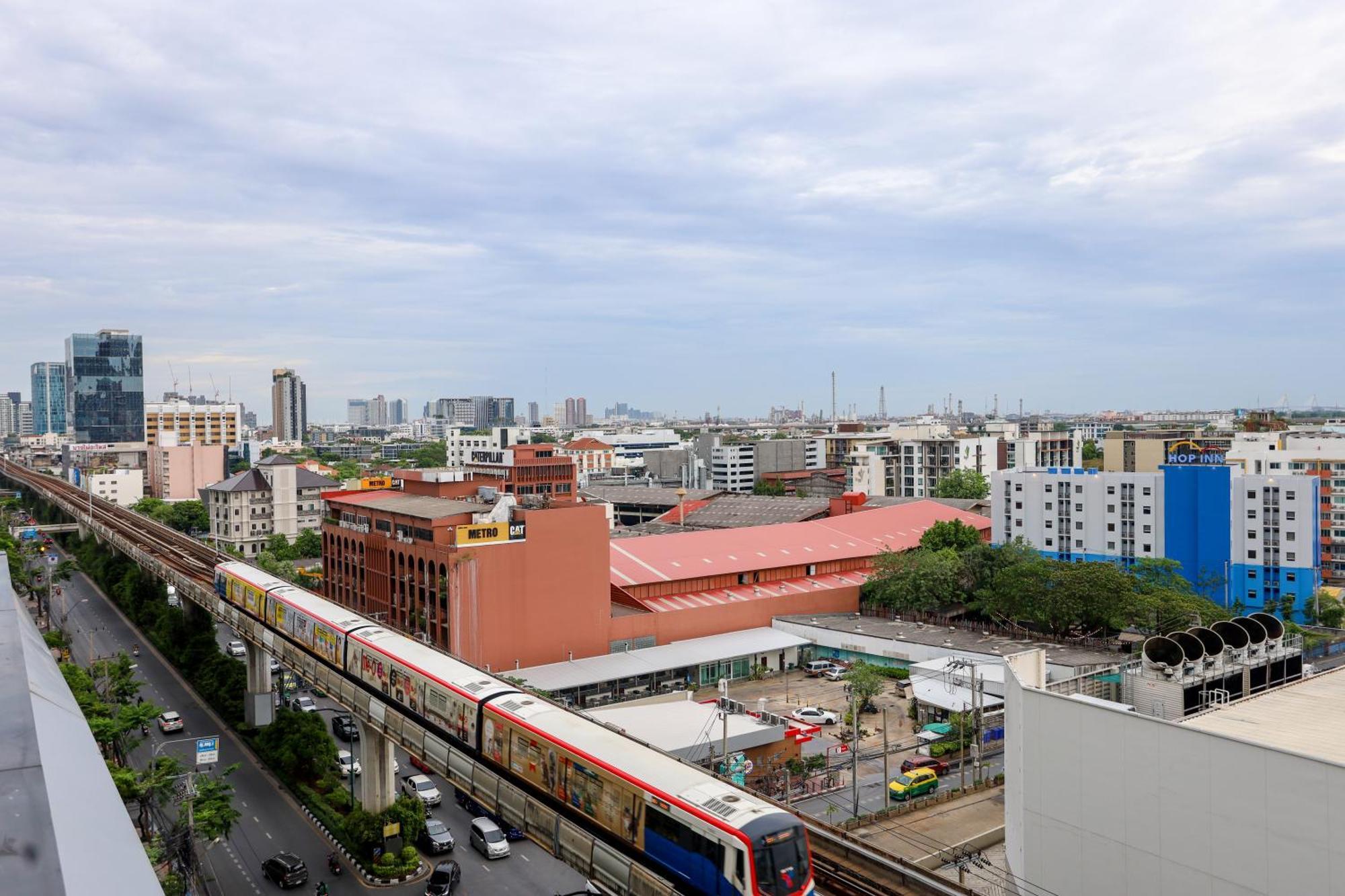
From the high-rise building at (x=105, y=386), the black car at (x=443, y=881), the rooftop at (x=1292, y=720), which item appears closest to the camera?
the rooftop at (x=1292, y=720)

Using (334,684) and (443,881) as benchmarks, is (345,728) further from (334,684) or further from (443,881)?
(443,881)

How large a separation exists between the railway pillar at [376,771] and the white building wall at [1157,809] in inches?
594

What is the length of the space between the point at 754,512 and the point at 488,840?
4906 centimetres

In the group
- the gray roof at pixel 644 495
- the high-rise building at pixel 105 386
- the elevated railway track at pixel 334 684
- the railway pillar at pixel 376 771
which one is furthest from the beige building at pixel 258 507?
the high-rise building at pixel 105 386

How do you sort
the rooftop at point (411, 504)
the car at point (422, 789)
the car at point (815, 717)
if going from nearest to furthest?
the car at point (422, 789), the car at point (815, 717), the rooftop at point (411, 504)

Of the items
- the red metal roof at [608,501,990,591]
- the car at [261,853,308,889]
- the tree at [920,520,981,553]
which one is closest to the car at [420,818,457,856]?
the car at [261,853,308,889]

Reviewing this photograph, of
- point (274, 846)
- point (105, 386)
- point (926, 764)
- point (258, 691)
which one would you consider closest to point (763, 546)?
point (926, 764)

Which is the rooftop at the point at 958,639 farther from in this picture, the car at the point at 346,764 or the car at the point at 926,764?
the car at the point at 346,764

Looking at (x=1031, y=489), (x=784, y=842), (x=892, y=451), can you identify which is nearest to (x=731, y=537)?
(x=1031, y=489)

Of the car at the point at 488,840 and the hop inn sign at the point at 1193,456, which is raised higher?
the hop inn sign at the point at 1193,456

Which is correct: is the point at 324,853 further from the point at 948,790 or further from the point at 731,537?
the point at 731,537

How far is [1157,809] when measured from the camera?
14047 mm

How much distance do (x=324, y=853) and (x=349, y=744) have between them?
8.40m

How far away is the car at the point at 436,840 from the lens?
77.5 ft
